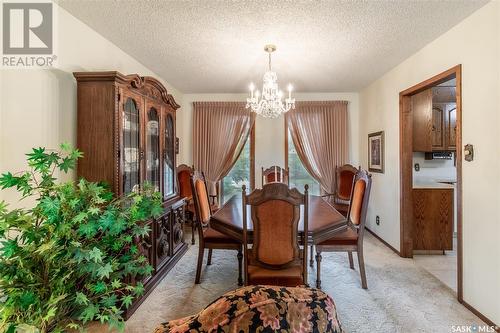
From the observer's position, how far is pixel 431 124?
11.1 feet

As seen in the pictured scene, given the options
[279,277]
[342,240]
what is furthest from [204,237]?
[342,240]

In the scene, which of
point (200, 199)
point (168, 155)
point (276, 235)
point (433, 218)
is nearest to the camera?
point (276, 235)

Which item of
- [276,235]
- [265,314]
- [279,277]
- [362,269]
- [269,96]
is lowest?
[362,269]

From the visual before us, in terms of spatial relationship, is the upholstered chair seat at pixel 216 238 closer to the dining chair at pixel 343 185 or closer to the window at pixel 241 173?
the window at pixel 241 173

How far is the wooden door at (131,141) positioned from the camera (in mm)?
2166

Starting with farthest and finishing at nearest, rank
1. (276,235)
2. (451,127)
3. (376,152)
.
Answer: (376,152) → (451,127) → (276,235)

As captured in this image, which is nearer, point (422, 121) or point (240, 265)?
point (240, 265)

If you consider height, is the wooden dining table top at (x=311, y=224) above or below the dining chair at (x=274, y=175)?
below

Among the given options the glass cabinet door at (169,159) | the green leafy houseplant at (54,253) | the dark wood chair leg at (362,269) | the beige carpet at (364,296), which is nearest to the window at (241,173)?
the glass cabinet door at (169,159)

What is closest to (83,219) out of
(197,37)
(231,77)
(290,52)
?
(197,37)

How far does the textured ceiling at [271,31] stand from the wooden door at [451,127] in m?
1.14

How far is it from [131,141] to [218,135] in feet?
7.94

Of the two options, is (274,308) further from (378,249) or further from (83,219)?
(378,249)

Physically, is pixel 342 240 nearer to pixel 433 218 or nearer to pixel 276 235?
pixel 276 235
